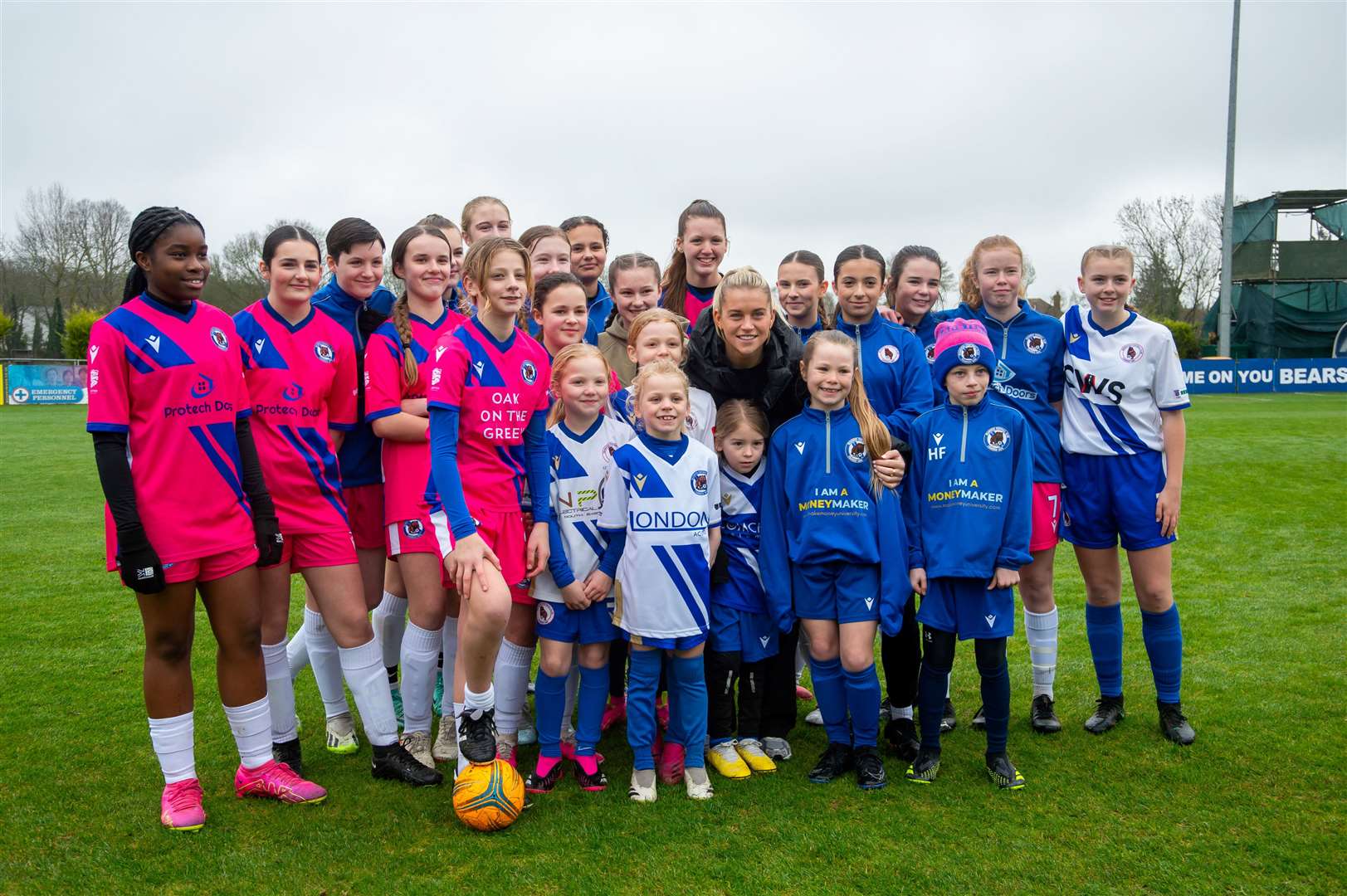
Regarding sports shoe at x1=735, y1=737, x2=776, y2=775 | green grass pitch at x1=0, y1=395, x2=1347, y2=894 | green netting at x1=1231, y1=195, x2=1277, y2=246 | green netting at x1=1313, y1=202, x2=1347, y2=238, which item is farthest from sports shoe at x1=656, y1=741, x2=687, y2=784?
green netting at x1=1313, y1=202, x2=1347, y2=238

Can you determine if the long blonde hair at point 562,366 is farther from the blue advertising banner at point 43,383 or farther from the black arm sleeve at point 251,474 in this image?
the blue advertising banner at point 43,383

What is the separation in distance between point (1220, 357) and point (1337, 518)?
2590 centimetres

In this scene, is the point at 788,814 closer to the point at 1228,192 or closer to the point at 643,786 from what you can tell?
the point at 643,786

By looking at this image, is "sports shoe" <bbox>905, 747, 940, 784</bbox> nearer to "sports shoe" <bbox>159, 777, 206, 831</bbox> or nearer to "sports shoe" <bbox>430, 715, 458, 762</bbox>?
A: "sports shoe" <bbox>430, 715, 458, 762</bbox>

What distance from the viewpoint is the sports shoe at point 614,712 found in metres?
4.36

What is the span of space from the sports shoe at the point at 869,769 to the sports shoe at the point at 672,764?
Answer: 2.25 feet

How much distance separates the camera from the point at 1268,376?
30812 mm

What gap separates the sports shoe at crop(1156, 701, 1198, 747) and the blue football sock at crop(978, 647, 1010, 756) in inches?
35.9

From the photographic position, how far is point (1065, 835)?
3102mm

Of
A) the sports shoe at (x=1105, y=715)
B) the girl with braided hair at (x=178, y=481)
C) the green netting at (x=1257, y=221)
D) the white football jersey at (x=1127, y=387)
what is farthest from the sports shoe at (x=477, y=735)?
the green netting at (x=1257, y=221)

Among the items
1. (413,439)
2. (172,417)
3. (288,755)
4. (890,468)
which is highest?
(172,417)

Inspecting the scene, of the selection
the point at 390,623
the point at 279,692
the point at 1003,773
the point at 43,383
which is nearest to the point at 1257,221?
the point at 1003,773

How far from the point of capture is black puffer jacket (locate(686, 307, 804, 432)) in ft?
12.5

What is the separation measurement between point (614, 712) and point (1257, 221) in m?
44.8
